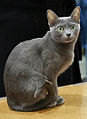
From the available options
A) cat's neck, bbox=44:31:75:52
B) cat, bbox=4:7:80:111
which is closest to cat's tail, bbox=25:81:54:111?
cat, bbox=4:7:80:111

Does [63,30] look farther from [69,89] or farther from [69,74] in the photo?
[69,74]

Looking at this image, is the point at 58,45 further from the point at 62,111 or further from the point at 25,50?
the point at 62,111

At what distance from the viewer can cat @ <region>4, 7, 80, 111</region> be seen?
0.80 meters

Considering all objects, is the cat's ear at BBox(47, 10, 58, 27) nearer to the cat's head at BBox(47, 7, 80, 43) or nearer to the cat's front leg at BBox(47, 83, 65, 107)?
the cat's head at BBox(47, 7, 80, 43)

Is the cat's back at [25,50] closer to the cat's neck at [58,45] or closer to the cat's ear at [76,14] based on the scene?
the cat's neck at [58,45]

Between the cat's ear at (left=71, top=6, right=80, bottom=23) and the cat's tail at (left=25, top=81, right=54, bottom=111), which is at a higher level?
the cat's ear at (left=71, top=6, right=80, bottom=23)

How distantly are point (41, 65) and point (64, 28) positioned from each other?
15cm

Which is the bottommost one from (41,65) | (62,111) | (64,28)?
(62,111)

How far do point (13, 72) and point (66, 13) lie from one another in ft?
2.06

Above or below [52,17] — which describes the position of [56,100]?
below

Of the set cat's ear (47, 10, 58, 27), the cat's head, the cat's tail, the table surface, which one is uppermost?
cat's ear (47, 10, 58, 27)

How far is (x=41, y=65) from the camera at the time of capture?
0.81 m

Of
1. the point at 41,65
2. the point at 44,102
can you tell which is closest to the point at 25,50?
the point at 41,65

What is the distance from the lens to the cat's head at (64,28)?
0.78 metres
